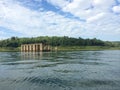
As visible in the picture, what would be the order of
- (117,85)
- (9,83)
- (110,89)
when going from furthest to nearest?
(9,83) → (117,85) → (110,89)

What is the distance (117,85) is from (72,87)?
21.7ft

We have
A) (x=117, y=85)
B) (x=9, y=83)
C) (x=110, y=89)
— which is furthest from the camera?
(x=9, y=83)

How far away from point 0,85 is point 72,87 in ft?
34.7

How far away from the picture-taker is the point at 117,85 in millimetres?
30266

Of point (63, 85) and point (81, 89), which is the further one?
point (63, 85)

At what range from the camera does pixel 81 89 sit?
28.1m

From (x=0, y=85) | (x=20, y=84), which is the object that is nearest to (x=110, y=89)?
(x=20, y=84)

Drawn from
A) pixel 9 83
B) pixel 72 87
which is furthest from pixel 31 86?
pixel 72 87

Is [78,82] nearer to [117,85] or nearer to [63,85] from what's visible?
[63,85]

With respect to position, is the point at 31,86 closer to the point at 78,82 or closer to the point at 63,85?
the point at 63,85

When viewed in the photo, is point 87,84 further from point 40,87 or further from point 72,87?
point 40,87

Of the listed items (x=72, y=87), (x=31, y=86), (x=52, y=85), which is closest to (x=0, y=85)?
(x=31, y=86)

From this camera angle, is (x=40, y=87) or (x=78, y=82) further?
(x=78, y=82)

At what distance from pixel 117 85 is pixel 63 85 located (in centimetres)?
780
